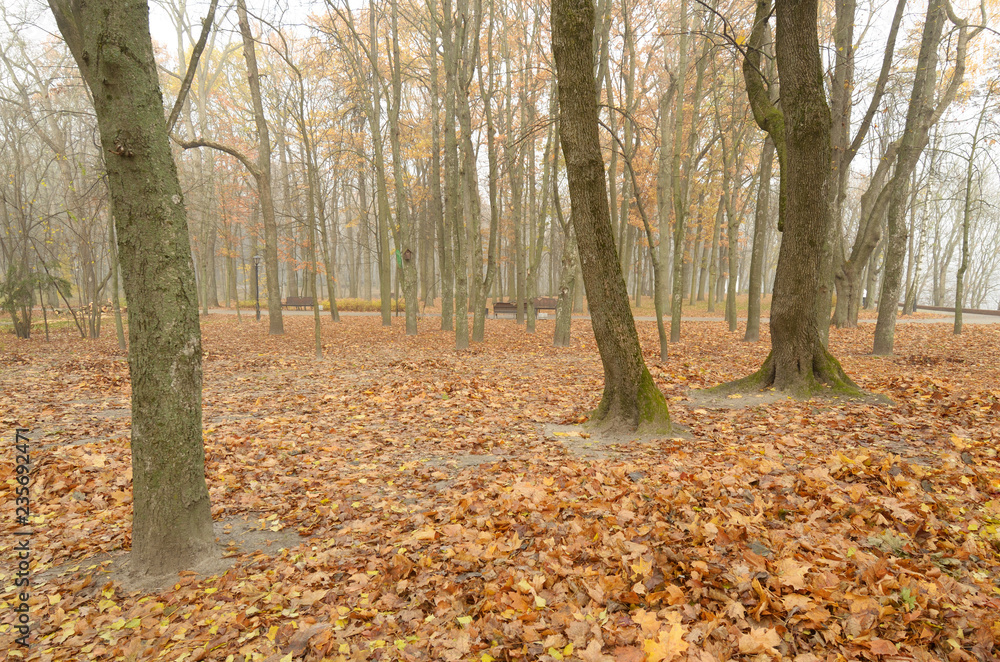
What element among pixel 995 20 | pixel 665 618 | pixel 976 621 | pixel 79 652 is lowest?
pixel 79 652

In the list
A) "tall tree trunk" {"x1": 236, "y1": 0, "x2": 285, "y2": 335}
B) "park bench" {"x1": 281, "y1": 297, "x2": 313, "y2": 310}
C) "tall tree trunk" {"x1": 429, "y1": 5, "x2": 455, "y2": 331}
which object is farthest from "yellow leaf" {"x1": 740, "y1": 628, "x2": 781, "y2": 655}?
"park bench" {"x1": 281, "y1": 297, "x2": 313, "y2": 310}

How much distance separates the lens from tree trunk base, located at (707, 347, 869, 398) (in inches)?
244

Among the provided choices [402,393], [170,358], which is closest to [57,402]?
[402,393]

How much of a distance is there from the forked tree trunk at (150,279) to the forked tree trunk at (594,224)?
3515mm

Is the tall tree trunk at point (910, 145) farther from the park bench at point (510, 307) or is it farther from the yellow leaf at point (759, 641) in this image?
the park bench at point (510, 307)

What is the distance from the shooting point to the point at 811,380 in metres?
6.34

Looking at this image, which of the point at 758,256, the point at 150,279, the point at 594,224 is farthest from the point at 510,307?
the point at 150,279

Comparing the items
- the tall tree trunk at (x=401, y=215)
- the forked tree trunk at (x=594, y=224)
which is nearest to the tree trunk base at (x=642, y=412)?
the forked tree trunk at (x=594, y=224)

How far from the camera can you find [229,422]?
6434 millimetres

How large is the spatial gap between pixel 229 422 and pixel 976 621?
719 centimetres

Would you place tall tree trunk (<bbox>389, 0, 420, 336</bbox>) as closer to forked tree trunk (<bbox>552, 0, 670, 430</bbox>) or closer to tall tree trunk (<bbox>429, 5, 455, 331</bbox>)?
tall tree trunk (<bbox>429, 5, 455, 331</bbox>)

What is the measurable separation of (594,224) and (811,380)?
383 cm

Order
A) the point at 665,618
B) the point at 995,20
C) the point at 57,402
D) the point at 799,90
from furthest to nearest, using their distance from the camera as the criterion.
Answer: the point at 995,20
the point at 57,402
the point at 799,90
the point at 665,618

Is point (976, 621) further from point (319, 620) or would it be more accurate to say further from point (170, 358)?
point (170, 358)
